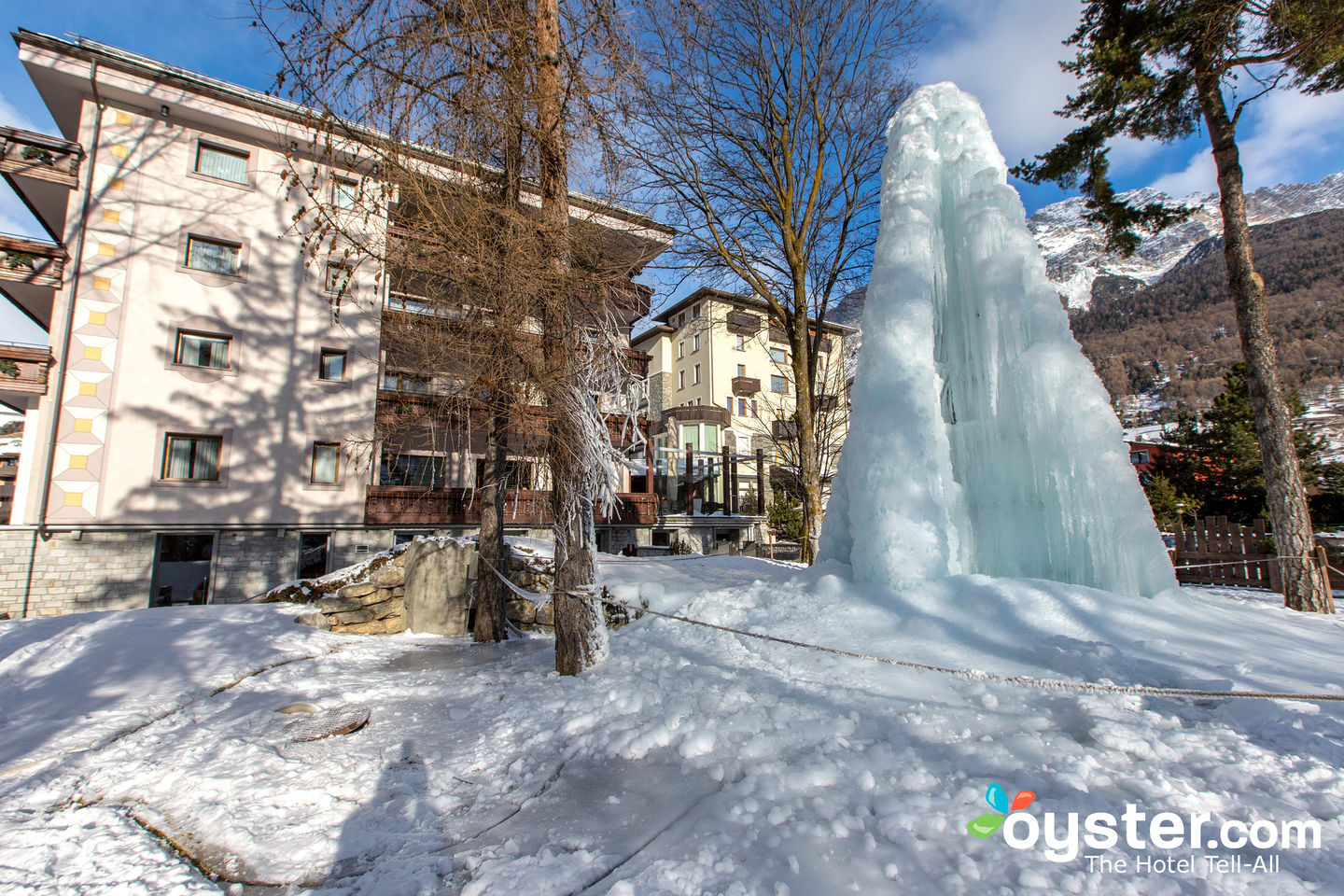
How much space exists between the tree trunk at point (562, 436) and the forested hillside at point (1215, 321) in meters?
105

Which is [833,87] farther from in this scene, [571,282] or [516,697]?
[516,697]

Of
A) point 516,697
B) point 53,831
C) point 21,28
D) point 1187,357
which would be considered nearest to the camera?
point 53,831

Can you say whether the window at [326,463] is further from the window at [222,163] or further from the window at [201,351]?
the window at [222,163]

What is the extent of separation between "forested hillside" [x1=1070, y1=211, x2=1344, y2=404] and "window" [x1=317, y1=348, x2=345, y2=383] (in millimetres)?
103470

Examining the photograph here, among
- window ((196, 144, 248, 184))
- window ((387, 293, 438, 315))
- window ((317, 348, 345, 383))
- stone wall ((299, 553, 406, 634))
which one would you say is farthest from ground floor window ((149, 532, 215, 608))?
window ((196, 144, 248, 184))

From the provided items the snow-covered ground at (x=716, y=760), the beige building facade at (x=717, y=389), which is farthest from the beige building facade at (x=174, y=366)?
the beige building facade at (x=717, y=389)

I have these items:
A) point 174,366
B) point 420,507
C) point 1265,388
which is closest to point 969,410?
point 1265,388

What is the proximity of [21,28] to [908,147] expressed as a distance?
22310 mm

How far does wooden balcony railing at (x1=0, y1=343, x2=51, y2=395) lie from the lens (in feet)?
45.8

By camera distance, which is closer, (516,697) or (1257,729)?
(1257,729)

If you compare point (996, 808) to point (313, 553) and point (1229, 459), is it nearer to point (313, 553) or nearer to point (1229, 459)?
point (313, 553)

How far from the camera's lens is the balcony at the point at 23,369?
13961 mm

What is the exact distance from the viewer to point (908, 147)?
8008mm

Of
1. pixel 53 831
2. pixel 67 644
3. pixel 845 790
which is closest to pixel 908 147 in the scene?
pixel 845 790
